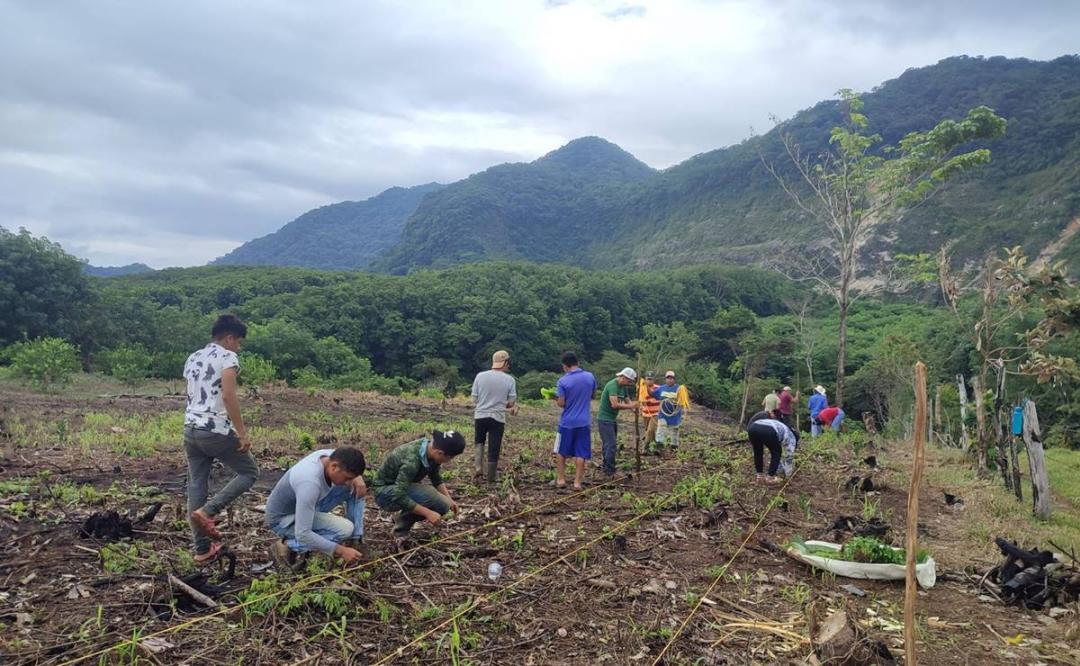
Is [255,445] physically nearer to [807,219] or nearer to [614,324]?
[614,324]

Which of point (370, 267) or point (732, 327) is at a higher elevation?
point (370, 267)

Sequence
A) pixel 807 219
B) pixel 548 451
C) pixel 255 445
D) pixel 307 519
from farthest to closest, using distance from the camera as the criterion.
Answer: pixel 807 219 → pixel 548 451 → pixel 255 445 → pixel 307 519

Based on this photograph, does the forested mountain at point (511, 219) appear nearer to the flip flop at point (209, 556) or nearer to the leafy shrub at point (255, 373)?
the leafy shrub at point (255, 373)

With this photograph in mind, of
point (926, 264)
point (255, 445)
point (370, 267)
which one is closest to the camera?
point (255, 445)

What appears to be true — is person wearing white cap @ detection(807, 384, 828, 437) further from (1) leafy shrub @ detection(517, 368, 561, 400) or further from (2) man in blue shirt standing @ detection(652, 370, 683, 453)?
(1) leafy shrub @ detection(517, 368, 561, 400)

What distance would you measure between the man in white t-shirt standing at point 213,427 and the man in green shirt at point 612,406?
4498mm

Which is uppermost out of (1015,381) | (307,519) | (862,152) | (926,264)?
(862,152)

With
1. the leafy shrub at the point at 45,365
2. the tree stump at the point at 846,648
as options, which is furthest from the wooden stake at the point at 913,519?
the leafy shrub at the point at 45,365

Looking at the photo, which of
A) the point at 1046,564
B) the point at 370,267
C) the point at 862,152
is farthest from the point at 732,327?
the point at 370,267

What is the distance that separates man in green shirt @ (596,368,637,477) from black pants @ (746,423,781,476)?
1.69m

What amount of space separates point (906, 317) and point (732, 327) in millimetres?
15031

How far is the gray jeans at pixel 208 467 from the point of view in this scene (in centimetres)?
519

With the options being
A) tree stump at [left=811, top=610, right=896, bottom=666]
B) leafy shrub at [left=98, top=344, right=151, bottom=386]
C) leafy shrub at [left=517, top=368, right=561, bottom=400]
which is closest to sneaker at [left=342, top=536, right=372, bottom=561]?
tree stump at [left=811, top=610, right=896, bottom=666]

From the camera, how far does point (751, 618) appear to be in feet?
15.8
